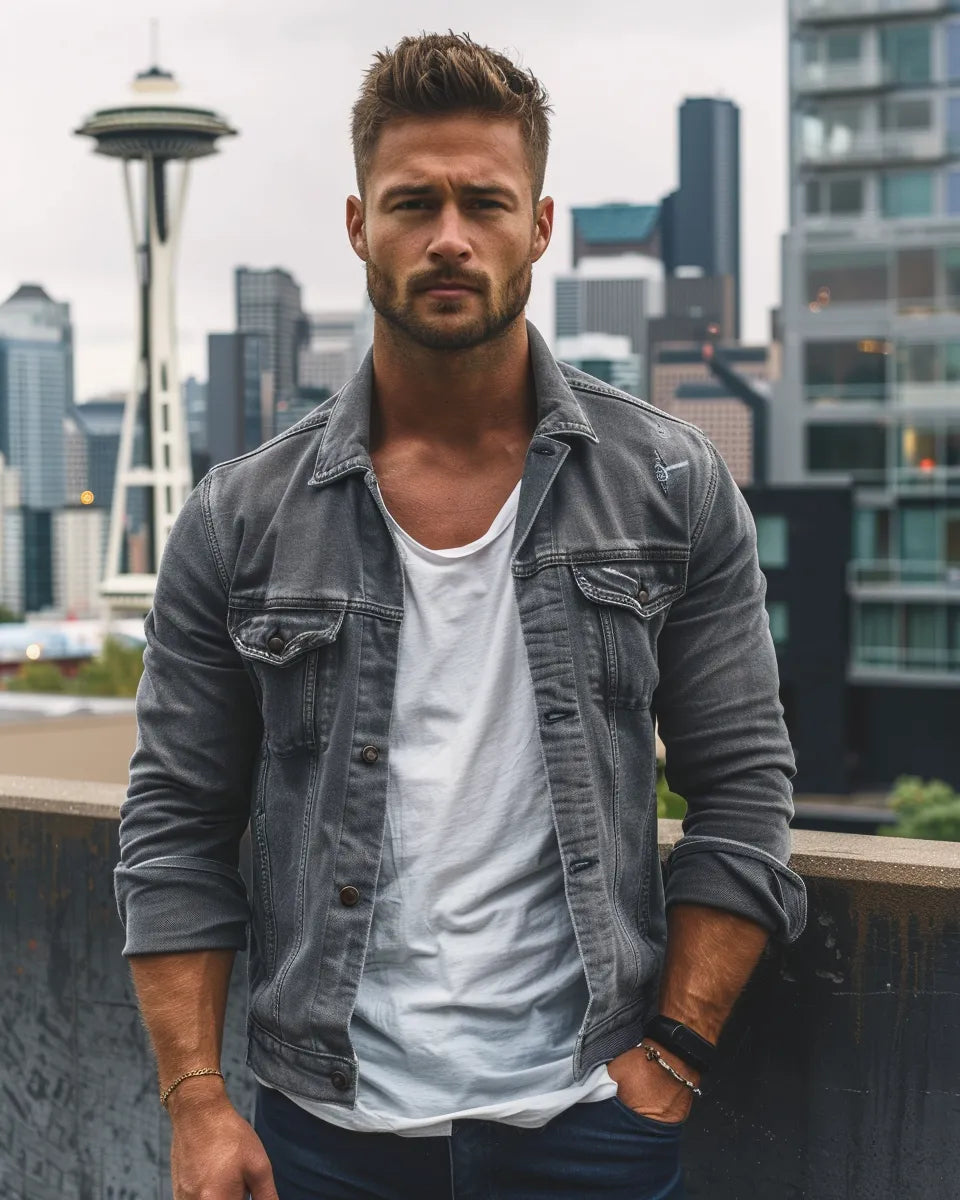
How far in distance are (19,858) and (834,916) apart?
1858mm

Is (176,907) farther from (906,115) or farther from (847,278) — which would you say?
(906,115)

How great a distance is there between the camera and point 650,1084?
9.12ft

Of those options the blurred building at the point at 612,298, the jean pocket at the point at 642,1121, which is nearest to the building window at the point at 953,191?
the blurred building at the point at 612,298

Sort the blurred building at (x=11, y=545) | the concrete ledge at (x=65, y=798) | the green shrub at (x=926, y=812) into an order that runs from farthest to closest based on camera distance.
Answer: the blurred building at (x=11, y=545) → the green shrub at (x=926, y=812) → the concrete ledge at (x=65, y=798)

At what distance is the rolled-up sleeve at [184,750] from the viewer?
9.35 feet

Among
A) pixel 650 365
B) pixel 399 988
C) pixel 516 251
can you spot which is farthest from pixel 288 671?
pixel 650 365

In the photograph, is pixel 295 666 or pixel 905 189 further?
pixel 905 189

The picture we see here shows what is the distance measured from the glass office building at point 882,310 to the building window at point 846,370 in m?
0.04

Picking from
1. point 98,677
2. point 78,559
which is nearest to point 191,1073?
point 98,677

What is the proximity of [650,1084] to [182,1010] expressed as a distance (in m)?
0.70

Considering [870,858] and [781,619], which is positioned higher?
[870,858]

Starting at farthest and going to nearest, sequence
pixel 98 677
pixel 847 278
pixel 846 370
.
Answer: pixel 98 677 → pixel 847 278 → pixel 846 370

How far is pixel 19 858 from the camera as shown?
13.9 ft

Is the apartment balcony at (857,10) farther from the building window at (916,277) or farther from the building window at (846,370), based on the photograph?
the building window at (846,370)
